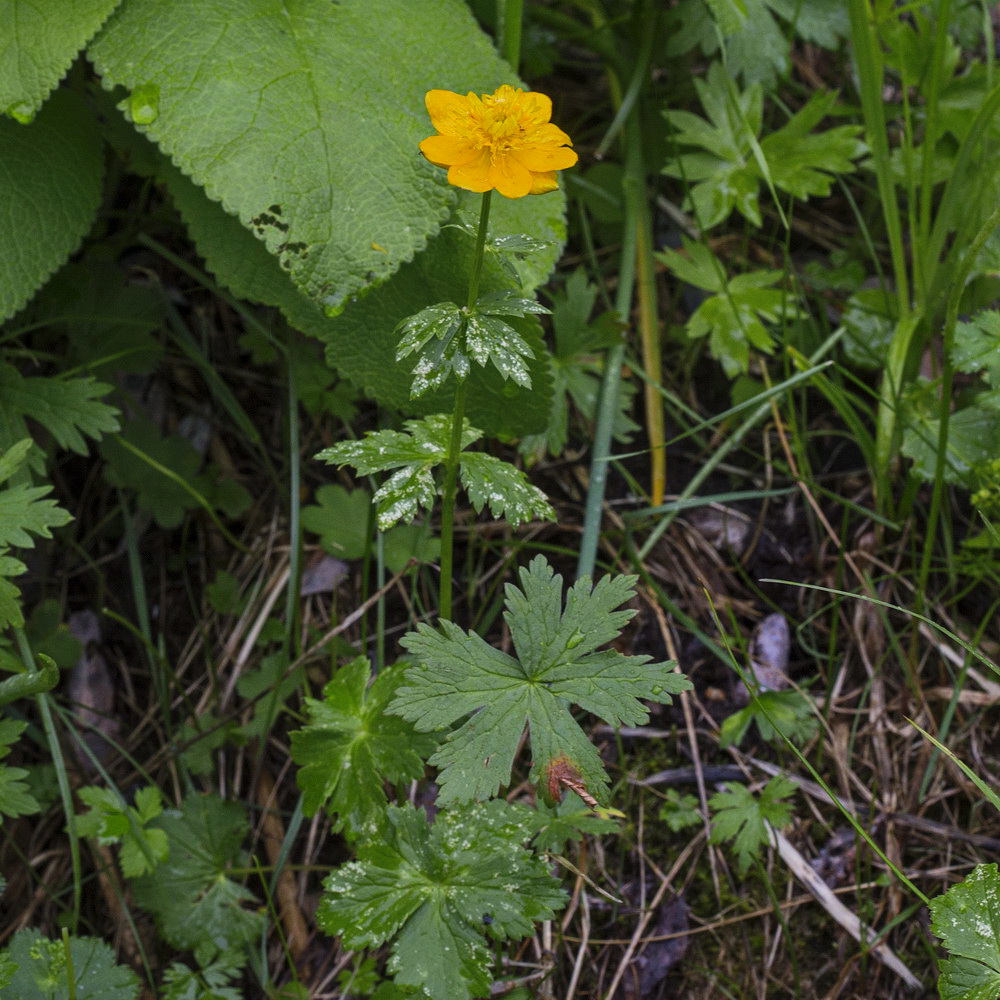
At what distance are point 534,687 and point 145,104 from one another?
129 centimetres

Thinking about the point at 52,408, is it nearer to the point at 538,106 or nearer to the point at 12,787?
the point at 12,787

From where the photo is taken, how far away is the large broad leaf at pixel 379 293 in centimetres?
191

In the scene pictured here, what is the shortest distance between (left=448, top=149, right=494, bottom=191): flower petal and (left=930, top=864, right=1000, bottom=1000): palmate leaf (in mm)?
1188

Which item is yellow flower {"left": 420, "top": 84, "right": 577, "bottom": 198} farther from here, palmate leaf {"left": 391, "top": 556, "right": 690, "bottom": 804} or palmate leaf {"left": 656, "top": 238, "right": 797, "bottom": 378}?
palmate leaf {"left": 656, "top": 238, "right": 797, "bottom": 378}

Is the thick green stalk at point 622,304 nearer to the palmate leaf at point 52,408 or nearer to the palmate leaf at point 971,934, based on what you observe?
the palmate leaf at point 971,934

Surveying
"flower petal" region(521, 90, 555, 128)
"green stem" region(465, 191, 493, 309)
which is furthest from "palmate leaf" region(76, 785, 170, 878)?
"flower petal" region(521, 90, 555, 128)

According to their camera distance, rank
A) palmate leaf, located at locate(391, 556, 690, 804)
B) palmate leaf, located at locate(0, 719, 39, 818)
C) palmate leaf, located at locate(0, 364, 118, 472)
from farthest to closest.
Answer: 1. palmate leaf, located at locate(0, 364, 118, 472)
2. palmate leaf, located at locate(0, 719, 39, 818)
3. palmate leaf, located at locate(391, 556, 690, 804)

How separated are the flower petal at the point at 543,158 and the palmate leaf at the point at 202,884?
149 centimetres

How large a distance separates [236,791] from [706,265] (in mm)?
1666

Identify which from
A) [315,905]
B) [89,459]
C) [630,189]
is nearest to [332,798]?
[315,905]

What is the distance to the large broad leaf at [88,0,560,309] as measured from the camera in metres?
1.74

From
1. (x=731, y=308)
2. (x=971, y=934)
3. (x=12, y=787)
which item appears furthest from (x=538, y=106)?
(x=12, y=787)

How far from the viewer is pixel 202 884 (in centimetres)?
200

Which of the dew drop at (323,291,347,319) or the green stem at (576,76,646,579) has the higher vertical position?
the dew drop at (323,291,347,319)
